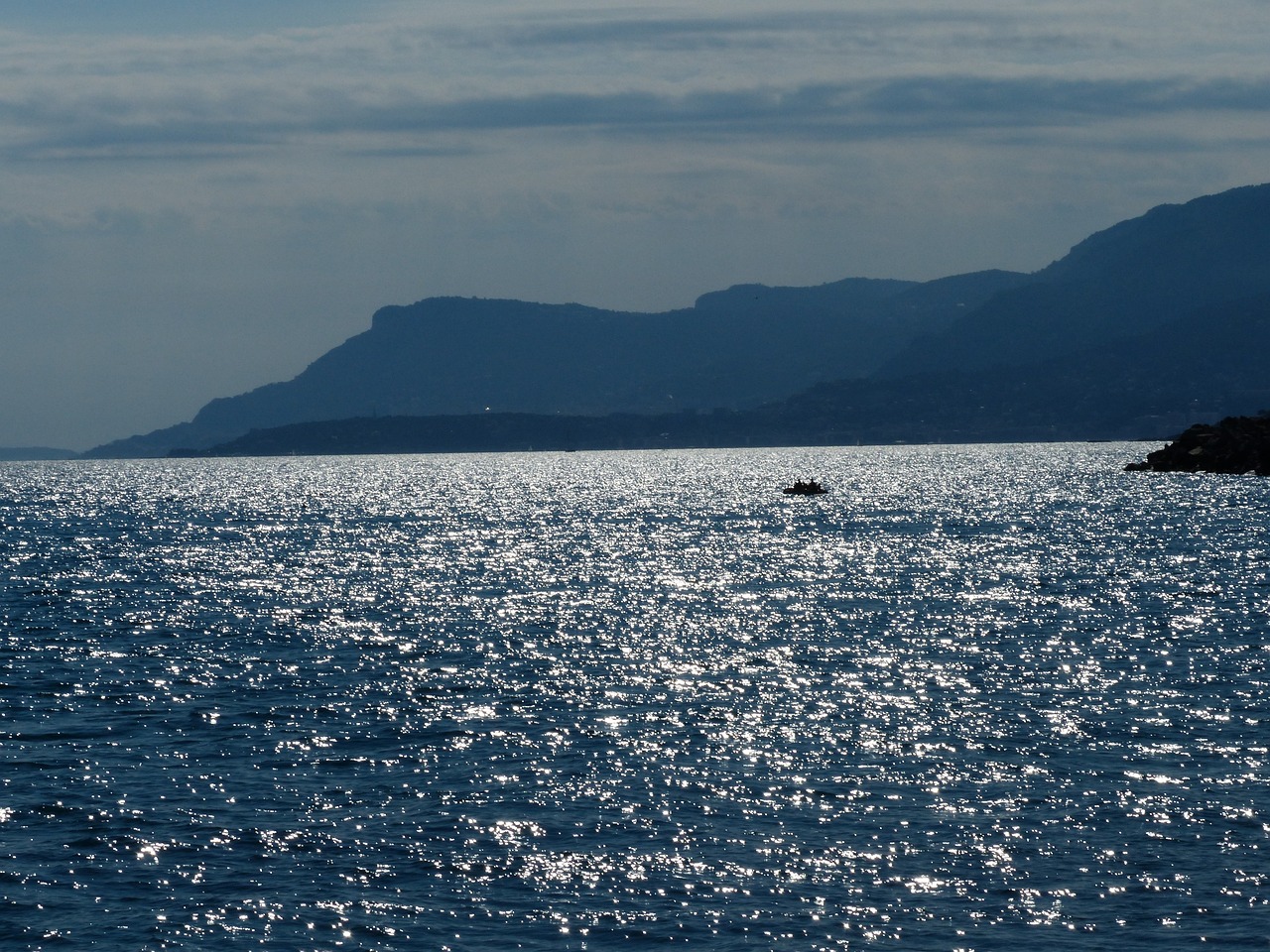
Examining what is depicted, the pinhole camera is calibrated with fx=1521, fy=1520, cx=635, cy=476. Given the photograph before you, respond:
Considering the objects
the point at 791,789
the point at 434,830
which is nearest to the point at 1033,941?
the point at 791,789

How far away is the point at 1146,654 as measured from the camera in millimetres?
60375

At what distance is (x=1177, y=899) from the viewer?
29062 mm

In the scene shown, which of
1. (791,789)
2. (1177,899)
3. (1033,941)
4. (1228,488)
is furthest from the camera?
(1228,488)

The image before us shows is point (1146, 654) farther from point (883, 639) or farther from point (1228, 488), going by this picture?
point (1228, 488)

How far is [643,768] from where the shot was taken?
40969 millimetres

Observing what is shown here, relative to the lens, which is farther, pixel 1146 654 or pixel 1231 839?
pixel 1146 654

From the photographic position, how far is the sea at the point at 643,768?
2894 centimetres

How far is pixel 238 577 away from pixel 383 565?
12.4 meters

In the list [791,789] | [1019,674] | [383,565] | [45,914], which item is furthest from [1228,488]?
[45,914]

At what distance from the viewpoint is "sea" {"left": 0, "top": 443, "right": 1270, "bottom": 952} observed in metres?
28.9

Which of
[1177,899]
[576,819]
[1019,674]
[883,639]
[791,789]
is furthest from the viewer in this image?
[883,639]

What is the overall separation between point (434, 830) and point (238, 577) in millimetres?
73250

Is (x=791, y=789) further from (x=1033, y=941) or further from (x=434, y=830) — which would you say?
(x=1033, y=941)

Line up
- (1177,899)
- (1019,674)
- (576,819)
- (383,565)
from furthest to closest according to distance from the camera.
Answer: (383,565)
(1019,674)
(576,819)
(1177,899)
